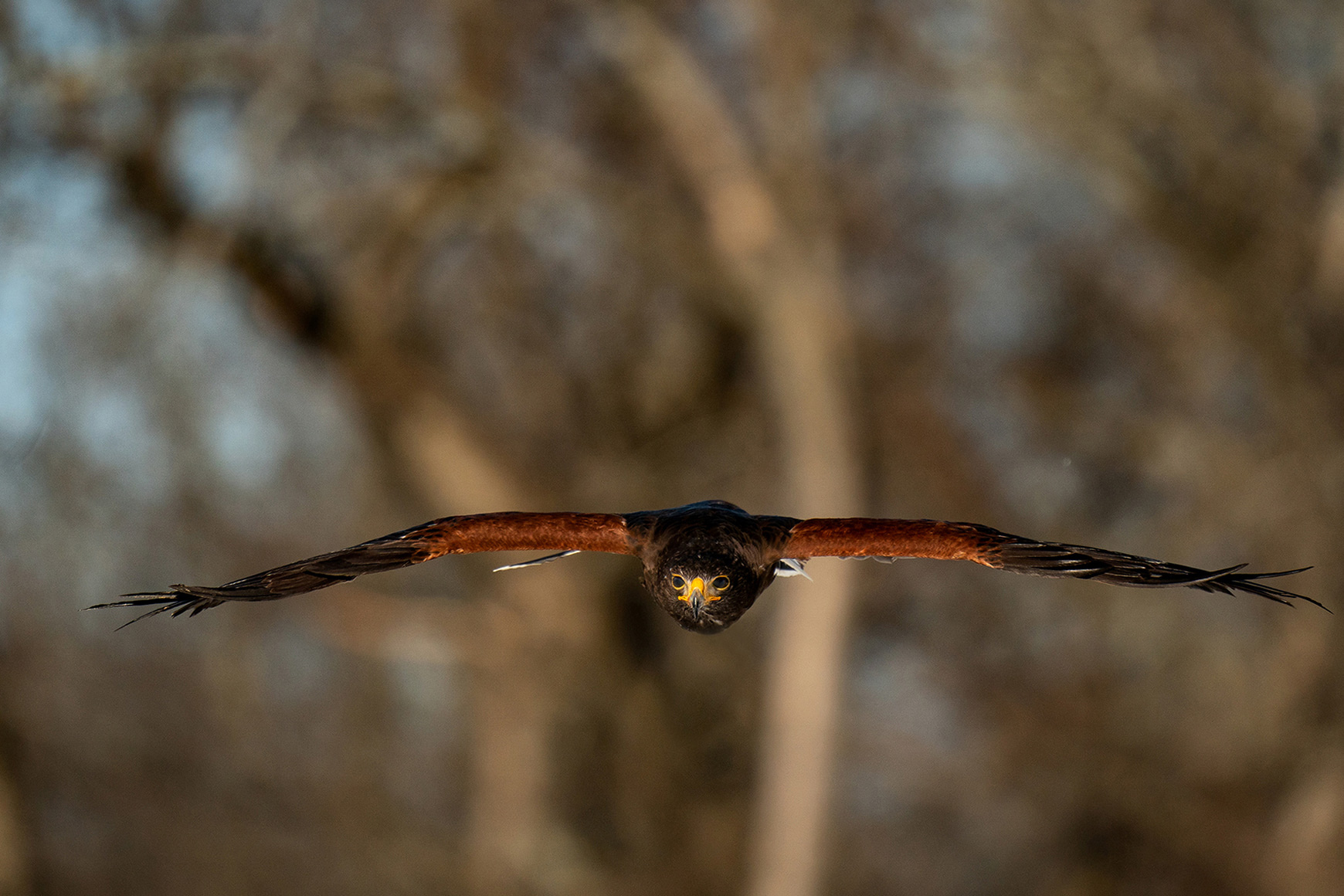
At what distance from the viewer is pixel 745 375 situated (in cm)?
877

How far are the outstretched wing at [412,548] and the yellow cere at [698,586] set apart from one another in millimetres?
211

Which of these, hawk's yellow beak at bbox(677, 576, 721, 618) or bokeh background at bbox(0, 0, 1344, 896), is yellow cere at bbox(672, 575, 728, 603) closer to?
hawk's yellow beak at bbox(677, 576, 721, 618)

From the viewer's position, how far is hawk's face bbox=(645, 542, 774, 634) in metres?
1.96

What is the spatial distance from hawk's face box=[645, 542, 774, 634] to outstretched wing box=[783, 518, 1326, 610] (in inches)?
6.0

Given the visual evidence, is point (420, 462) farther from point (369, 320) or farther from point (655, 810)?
point (655, 810)

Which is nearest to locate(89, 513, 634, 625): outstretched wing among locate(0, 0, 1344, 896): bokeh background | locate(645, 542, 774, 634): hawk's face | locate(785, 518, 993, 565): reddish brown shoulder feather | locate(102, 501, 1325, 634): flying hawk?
locate(102, 501, 1325, 634): flying hawk

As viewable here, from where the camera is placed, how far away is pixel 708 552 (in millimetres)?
1964

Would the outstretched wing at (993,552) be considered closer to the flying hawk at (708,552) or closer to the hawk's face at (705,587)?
the flying hawk at (708,552)

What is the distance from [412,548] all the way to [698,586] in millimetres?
494

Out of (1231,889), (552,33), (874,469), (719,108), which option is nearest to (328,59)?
(552,33)

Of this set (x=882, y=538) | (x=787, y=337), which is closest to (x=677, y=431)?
(x=787, y=337)

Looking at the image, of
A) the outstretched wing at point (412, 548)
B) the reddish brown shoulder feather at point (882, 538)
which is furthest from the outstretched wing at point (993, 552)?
the outstretched wing at point (412, 548)

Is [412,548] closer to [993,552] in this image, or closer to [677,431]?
[993,552]

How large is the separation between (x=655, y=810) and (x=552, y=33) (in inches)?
222
